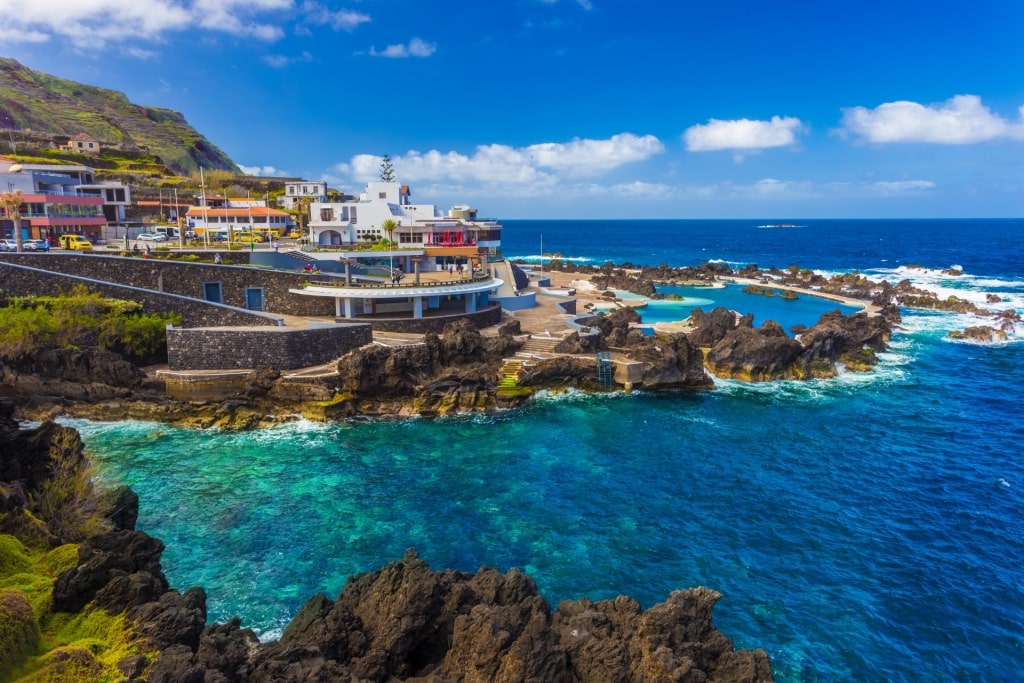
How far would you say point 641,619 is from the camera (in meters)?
15.3

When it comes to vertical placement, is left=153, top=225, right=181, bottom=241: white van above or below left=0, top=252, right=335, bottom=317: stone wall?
above

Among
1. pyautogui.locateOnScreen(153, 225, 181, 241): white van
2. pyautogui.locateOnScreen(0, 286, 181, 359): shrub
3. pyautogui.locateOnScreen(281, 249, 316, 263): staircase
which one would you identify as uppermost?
pyautogui.locateOnScreen(153, 225, 181, 241): white van

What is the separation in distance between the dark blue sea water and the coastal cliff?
12.9 ft

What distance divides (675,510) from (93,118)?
508ft

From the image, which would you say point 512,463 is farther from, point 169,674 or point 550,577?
point 169,674

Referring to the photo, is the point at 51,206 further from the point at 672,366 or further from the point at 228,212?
the point at 672,366

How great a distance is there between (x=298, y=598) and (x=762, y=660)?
14.0 m

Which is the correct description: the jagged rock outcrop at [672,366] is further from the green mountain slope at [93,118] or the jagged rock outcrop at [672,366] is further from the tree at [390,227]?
the green mountain slope at [93,118]

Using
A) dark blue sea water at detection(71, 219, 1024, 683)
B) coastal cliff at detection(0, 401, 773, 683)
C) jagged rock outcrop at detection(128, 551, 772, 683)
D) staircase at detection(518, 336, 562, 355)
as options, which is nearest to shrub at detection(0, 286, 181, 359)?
dark blue sea water at detection(71, 219, 1024, 683)

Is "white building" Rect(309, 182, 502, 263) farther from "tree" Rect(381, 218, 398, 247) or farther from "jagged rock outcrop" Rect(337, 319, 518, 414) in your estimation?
"jagged rock outcrop" Rect(337, 319, 518, 414)

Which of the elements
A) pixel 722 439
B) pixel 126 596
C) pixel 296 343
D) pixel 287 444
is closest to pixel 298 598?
pixel 126 596

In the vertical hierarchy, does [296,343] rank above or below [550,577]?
above

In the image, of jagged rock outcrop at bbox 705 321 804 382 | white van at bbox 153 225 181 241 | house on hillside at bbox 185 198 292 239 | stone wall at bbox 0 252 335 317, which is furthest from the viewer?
house on hillside at bbox 185 198 292 239

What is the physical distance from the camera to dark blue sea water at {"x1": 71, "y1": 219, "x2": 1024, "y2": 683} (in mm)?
19609
